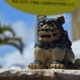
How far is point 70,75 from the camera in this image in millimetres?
1950

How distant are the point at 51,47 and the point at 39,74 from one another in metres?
0.43

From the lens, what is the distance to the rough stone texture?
6.41 ft

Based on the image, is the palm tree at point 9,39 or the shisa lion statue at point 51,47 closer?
the shisa lion statue at point 51,47

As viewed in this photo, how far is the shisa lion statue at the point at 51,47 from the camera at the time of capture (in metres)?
2.35

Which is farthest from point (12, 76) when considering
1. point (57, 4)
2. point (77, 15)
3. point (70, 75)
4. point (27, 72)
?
point (77, 15)

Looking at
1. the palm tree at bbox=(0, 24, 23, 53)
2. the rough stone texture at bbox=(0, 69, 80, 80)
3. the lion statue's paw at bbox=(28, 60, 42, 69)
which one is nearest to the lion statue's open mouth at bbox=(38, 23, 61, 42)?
the lion statue's paw at bbox=(28, 60, 42, 69)

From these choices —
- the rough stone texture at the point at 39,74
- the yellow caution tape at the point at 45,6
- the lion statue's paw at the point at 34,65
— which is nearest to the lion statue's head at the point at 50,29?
the lion statue's paw at the point at 34,65

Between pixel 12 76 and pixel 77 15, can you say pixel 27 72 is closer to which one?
pixel 12 76

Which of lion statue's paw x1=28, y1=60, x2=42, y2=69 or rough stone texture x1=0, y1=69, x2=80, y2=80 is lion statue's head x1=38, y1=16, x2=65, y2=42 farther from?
rough stone texture x1=0, y1=69, x2=80, y2=80

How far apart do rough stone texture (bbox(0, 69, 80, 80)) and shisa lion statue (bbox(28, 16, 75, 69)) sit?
33cm

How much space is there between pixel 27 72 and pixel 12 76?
0.29 ft

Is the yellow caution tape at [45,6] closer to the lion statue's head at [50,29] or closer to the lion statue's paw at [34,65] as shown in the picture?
the lion statue's head at [50,29]

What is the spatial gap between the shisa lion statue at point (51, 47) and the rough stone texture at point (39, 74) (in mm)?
331

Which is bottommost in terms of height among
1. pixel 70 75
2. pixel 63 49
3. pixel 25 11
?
pixel 70 75
